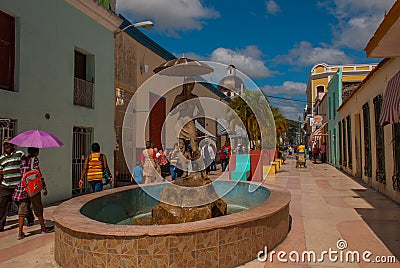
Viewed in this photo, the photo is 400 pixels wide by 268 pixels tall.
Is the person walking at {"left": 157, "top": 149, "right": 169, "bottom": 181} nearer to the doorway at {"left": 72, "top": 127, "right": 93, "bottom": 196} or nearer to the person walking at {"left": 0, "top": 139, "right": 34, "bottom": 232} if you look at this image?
the doorway at {"left": 72, "top": 127, "right": 93, "bottom": 196}

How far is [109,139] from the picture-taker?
12.4m

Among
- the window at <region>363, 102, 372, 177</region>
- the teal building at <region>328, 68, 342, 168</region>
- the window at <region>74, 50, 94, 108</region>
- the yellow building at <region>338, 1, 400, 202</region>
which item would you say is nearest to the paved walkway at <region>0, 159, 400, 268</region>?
the yellow building at <region>338, 1, 400, 202</region>

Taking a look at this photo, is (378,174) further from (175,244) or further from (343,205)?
(175,244)

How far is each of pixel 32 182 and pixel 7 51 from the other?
4.26 metres

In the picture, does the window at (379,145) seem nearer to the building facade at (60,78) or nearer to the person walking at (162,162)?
the person walking at (162,162)

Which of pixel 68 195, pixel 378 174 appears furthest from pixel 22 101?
pixel 378 174

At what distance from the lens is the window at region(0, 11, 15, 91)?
8148 millimetres

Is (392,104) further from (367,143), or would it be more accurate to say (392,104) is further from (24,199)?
(367,143)

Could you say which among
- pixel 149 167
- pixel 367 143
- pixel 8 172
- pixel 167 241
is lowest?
pixel 167 241

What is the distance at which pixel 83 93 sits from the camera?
11047 mm

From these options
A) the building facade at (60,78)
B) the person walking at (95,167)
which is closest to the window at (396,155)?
the person walking at (95,167)

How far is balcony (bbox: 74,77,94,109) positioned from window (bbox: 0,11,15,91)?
2.41 meters

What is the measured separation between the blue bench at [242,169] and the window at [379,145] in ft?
13.9

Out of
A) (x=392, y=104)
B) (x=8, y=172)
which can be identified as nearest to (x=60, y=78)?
(x=8, y=172)
